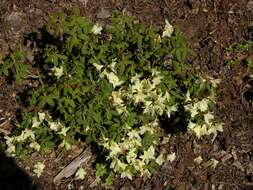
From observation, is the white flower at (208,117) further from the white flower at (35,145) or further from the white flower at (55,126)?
the white flower at (35,145)

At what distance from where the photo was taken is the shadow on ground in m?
4.48

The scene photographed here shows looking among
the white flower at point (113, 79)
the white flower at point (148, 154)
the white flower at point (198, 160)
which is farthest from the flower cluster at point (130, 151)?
the white flower at point (198, 160)

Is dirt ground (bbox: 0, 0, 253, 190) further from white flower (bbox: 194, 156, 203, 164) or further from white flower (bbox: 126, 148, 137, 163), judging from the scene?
white flower (bbox: 126, 148, 137, 163)

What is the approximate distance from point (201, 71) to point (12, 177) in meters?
2.00

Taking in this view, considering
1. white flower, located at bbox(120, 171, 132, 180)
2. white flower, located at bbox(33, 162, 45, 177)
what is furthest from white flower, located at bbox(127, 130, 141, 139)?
white flower, located at bbox(33, 162, 45, 177)

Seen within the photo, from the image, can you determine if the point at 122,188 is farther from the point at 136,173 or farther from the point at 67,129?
the point at 67,129

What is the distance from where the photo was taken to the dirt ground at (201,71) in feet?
14.5

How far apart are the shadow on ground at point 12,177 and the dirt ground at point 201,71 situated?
45 mm

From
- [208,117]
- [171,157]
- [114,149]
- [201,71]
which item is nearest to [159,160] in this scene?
[171,157]

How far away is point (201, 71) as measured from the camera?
4848 mm

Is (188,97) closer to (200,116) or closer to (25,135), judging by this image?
(200,116)

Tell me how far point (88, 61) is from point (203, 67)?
4.84 feet

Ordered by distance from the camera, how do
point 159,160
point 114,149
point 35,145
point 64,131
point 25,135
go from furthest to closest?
point 159,160 < point 35,145 < point 25,135 < point 64,131 < point 114,149

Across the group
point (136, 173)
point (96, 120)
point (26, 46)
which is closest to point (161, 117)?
point (136, 173)
